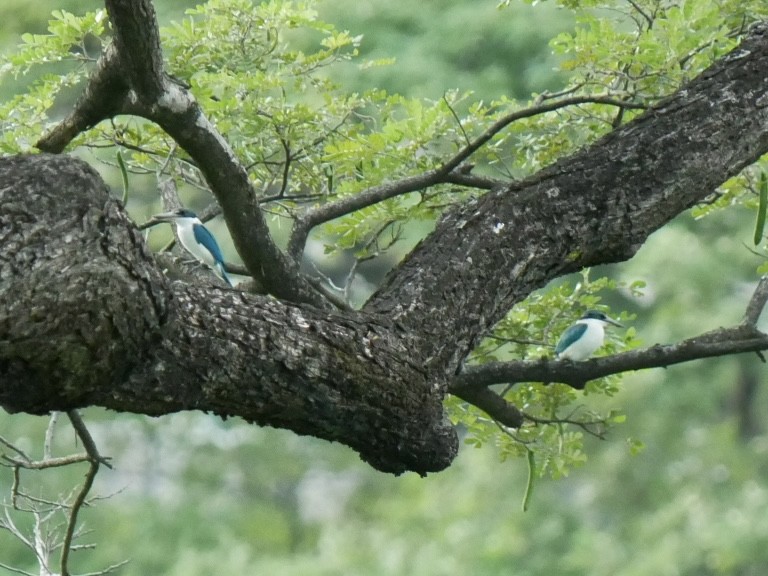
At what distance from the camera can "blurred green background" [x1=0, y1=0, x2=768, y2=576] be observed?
10172 millimetres

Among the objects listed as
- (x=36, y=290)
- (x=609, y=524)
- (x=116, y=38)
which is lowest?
(x=36, y=290)

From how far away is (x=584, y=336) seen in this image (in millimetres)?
4512

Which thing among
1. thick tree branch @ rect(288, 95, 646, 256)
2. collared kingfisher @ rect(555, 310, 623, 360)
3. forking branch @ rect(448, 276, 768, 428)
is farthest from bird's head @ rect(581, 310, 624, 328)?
thick tree branch @ rect(288, 95, 646, 256)

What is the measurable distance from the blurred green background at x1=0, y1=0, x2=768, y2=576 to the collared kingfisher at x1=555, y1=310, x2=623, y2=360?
Result: 4665 millimetres

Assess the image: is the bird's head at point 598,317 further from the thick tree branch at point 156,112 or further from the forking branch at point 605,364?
the thick tree branch at point 156,112

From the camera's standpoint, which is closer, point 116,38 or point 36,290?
point 36,290

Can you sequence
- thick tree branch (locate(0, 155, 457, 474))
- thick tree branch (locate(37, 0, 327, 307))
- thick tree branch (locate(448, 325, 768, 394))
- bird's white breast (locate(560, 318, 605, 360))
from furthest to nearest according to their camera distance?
bird's white breast (locate(560, 318, 605, 360)) < thick tree branch (locate(448, 325, 768, 394)) < thick tree branch (locate(37, 0, 327, 307)) < thick tree branch (locate(0, 155, 457, 474))

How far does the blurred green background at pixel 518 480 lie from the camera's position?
10.2 metres

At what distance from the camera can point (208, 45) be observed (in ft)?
12.2

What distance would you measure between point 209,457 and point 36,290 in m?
11.3

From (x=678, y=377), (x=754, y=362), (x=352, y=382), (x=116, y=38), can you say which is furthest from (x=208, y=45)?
(x=754, y=362)

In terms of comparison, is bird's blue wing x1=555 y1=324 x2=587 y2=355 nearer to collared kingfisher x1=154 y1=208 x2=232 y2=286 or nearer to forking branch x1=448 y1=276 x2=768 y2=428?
forking branch x1=448 y1=276 x2=768 y2=428

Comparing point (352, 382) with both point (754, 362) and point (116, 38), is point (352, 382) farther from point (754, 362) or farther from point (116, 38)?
point (754, 362)

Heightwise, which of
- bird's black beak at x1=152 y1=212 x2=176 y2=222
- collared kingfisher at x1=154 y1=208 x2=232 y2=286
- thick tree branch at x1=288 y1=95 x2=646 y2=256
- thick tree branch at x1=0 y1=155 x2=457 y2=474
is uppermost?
collared kingfisher at x1=154 y1=208 x2=232 y2=286
